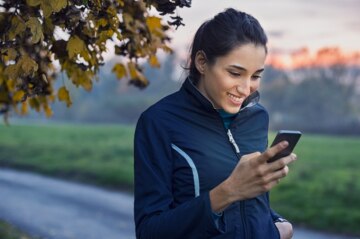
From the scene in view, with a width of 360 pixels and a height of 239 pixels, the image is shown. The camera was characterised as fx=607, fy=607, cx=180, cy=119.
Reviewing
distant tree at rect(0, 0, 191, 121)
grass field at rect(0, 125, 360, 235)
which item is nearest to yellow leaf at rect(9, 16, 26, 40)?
distant tree at rect(0, 0, 191, 121)

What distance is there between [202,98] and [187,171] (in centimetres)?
24

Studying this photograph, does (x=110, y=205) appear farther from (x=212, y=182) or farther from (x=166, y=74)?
(x=166, y=74)

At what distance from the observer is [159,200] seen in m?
1.76

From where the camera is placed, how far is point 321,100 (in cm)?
5531

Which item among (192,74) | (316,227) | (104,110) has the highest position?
(192,74)

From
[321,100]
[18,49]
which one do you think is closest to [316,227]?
[18,49]

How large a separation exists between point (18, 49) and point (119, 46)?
95 centimetres

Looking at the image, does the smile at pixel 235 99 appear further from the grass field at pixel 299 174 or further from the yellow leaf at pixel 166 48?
the grass field at pixel 299 174

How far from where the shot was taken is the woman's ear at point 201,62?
1.92m

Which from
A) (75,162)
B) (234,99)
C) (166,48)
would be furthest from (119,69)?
(75,162)

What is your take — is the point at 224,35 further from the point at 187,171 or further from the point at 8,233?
the point at 8,233

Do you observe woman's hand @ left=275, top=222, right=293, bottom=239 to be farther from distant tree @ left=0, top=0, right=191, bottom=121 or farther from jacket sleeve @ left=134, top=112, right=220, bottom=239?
distant tree @ left=0, top=0, right=191, bottom=121

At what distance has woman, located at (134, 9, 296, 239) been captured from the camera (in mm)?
1727

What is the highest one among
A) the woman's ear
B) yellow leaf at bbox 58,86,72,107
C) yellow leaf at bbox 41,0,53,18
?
yellow leaf at bbox 41,0,53,18
